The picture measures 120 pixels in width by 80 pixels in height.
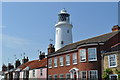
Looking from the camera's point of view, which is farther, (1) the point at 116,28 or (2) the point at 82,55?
(1) the point at 116,28

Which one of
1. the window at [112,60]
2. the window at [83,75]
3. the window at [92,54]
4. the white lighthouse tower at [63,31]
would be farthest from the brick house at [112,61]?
the white lighthouse tower at [63,31]

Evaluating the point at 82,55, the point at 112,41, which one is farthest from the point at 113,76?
the point at 82,55

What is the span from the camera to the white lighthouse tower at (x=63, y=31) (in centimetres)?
5124

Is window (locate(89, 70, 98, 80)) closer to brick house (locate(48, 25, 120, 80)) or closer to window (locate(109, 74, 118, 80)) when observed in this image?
brick house (locate(48, 25, 120, 80))

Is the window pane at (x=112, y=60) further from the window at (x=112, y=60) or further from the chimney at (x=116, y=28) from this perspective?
the chimney at (x=116, y=28)

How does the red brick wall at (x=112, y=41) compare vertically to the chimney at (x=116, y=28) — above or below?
below

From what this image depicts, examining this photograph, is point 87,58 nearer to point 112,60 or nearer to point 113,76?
point 112,60

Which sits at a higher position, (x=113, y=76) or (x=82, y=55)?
(x=82, y=55)

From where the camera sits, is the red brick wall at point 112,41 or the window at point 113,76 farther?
the red brick wall at point 112,41

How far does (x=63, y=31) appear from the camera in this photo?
2036 inches

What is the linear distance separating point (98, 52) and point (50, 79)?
1306 cm

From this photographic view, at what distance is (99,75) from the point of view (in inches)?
1148

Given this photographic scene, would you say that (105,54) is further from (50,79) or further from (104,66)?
(50,79)

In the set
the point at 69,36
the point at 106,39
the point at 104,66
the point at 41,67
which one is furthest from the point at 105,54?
the point at 69,36
